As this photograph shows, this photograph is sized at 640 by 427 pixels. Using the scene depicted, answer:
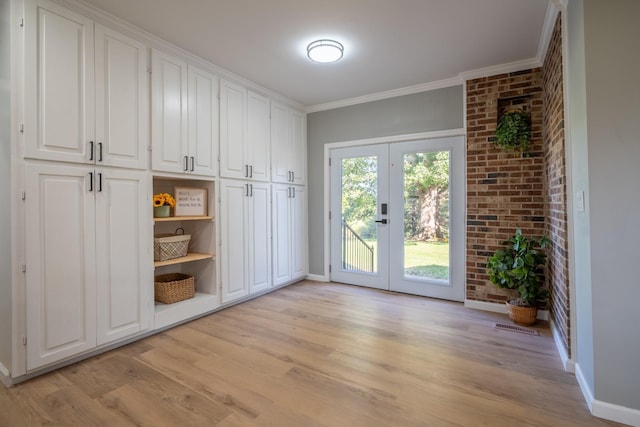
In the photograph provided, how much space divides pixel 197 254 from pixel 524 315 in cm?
334

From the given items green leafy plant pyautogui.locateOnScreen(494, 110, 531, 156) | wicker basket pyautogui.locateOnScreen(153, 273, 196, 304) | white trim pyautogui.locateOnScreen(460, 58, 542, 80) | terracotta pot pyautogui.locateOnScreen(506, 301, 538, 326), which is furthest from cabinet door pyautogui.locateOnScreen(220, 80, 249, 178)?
terracotta pot pyautogui.locateOnScreen(506, 301, 538, 326)

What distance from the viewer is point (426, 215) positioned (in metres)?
3.76

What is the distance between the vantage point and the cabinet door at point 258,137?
12.0 ft

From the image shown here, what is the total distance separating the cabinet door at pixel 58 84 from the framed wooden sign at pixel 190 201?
94 cm

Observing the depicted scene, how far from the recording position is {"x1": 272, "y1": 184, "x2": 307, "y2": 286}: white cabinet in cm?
410

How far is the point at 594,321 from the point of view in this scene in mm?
1688

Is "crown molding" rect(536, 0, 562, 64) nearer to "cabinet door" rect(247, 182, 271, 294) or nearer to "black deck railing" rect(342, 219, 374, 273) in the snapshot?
"black deck railing" rect(342, 219, 374, 273)

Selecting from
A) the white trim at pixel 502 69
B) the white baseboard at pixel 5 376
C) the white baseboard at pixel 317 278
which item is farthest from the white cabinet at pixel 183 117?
the white trim at pixel 502 69

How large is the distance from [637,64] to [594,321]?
1382mm

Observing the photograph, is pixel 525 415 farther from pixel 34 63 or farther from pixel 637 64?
pixel 34 63

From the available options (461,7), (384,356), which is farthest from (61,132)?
(461,7)

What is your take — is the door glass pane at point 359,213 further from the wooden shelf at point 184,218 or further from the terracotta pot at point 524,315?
the wooden shelf at point 184,218

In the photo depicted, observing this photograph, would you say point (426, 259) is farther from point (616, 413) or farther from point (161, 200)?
point (161, 200)

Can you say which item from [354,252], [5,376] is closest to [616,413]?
[354,252]
